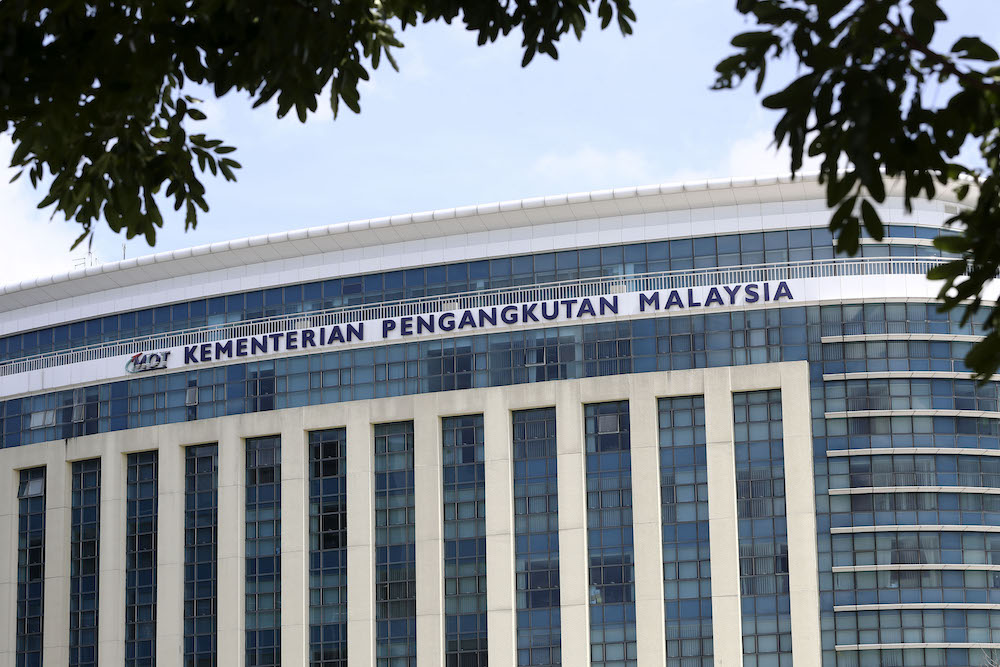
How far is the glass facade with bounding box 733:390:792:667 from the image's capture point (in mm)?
56844

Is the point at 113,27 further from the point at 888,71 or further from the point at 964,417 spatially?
the point at 964,417

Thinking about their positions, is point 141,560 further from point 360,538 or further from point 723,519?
point 723,519

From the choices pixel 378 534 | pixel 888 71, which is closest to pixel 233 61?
pixel 888 71

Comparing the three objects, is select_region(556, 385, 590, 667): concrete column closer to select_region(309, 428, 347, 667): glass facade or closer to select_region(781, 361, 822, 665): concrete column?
select_region(781, 361, 822, 665): concrete column

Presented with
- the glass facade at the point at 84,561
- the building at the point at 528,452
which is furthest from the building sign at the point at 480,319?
the glass facade at the point at 84,561

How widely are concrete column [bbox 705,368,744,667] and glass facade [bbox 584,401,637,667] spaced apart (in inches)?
119

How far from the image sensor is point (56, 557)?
67.8 metres

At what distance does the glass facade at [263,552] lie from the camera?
63219 mm

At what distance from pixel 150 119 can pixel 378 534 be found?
165ft

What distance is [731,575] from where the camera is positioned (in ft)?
188

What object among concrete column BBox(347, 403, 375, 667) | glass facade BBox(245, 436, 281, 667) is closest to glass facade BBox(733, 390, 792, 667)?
concrete column BBox(347, 403, 375, 667)

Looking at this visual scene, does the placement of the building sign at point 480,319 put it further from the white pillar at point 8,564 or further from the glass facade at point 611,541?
the white pillar at point 8,564

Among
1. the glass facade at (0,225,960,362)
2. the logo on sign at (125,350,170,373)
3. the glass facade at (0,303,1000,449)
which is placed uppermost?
the glass facade at (0,225,960,362)

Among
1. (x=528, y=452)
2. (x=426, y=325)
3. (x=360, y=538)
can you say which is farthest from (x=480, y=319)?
(x=360, y=538)
